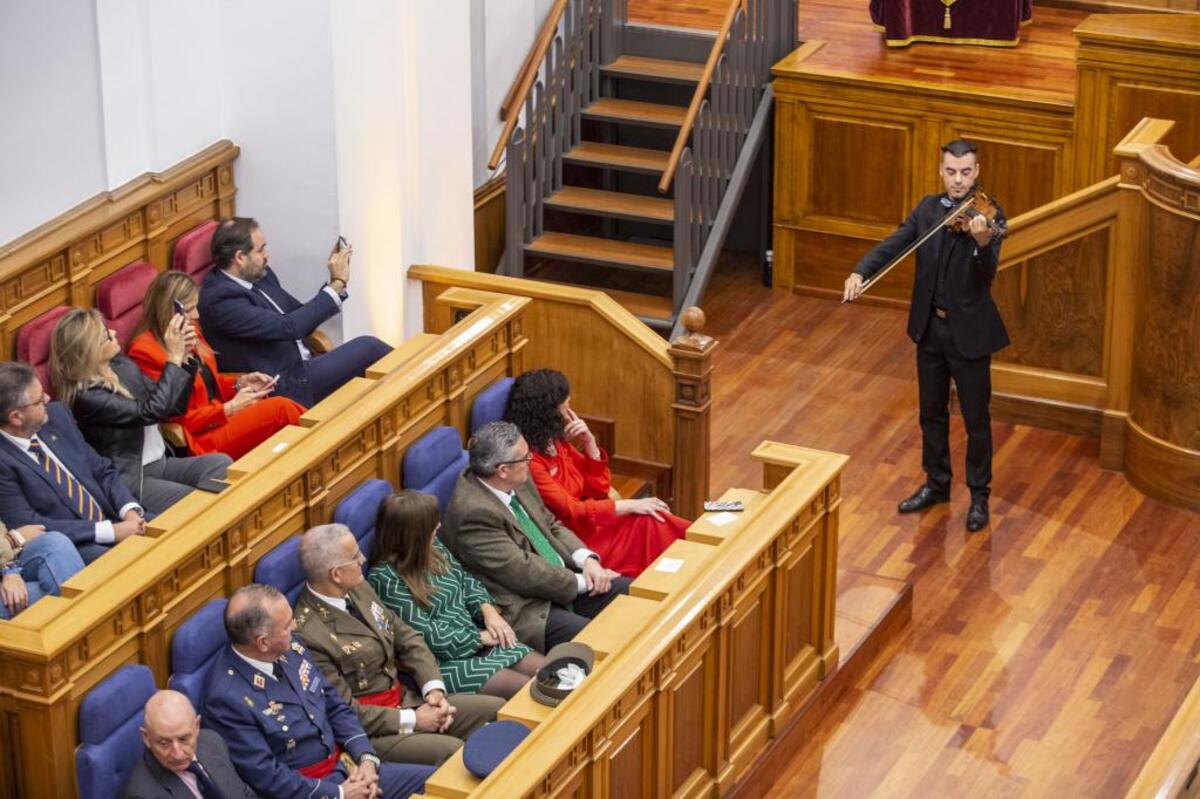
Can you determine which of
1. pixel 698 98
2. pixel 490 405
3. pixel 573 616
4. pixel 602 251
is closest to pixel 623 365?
pixel 490 405

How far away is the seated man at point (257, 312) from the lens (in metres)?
6.54

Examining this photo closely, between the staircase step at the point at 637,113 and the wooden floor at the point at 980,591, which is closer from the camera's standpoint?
the wooden floor at the point at 980,591

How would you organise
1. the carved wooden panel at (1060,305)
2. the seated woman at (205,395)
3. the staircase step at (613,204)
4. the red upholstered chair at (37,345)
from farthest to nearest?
the staircase step at (613,204)
the carved wooden panel at (1060,305)
the red upholstered chair at (37,345)
the seated woman at (205,395)

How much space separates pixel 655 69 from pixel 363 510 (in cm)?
405

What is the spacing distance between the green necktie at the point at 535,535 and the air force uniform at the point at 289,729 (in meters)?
1.01

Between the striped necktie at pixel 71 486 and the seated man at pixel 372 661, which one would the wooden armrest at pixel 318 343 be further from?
the seated man at pixel 372 661

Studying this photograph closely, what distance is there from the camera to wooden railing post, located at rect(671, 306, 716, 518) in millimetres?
6906

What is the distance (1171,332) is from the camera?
23.2ft

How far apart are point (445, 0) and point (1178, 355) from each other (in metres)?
2.73

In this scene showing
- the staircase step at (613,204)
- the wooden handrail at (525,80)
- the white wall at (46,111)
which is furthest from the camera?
the staircase step at (613,204)

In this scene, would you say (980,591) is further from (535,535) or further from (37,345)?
(37,345)

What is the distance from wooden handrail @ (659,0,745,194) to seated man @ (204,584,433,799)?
3808mm

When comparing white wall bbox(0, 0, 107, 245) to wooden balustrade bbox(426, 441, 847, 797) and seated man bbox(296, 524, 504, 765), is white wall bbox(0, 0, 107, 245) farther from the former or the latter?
wooden balustrade bbox(426, 441, 847, 797)

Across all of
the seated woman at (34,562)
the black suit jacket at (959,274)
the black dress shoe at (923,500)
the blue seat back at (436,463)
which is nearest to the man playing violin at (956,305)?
the black suit jacket at (959,274)
